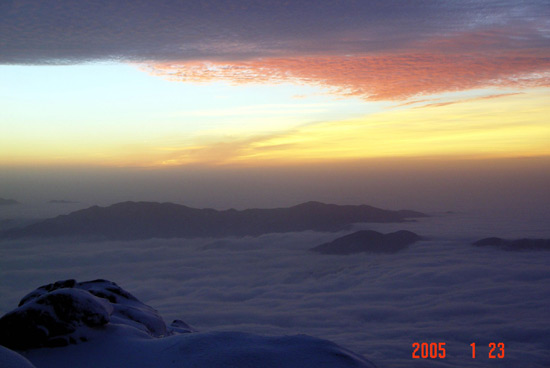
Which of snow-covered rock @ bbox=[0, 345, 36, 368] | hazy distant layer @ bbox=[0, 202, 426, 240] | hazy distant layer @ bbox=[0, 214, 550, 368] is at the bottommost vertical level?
hazy distant layer @ bbox=[0, 214, 550, 368]

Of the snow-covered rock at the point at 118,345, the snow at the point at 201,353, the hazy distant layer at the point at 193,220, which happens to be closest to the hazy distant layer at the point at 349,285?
the snow at the point at 201,353

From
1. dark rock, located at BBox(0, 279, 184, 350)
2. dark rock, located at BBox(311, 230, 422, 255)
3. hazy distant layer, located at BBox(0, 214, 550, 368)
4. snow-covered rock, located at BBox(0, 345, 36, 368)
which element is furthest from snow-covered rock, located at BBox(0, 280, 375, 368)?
dark rock, located at BBox(311, 230, 422, 255)

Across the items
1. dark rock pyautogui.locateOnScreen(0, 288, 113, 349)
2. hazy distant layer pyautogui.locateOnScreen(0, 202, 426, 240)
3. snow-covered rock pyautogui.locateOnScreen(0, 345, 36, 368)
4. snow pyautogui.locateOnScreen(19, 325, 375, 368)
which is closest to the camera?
snow-covered rock pyautogui.locateOnScreen(0, 345, 36, 368)

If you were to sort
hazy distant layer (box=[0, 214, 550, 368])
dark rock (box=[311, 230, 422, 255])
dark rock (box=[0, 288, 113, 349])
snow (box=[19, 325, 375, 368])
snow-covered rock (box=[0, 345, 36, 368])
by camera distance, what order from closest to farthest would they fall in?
snow-covered rock (box=[0, 345, 36, 368]) < snow (box=[19, 325, 375, 368]) < dark rock (box=[0, 288, 113, 349]) < hazy distant layer (box=[0, 214, 550, 368]) < dark rock (box=[311, 230, 422, 255])

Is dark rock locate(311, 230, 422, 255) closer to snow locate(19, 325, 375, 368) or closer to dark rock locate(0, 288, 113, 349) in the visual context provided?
snow locate(19, 325, 375, 368)

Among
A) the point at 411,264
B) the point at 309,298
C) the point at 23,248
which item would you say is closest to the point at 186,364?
the point at 309,298

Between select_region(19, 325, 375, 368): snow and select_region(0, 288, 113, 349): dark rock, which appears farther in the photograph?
select_region(0, 288, 113, 349): dark rock

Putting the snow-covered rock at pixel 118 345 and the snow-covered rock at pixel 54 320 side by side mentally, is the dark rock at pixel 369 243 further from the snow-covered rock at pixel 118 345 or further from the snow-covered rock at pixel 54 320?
the snow-covered rock at pixel 54 320
